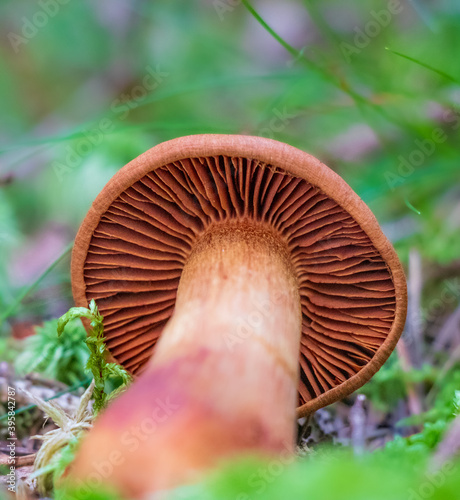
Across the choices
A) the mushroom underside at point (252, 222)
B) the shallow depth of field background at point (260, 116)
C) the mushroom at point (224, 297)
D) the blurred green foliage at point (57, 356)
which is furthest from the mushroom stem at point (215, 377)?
the blurred green foliage at point (57, 356)

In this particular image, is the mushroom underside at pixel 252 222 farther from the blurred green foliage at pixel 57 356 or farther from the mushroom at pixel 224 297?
the blurred green foliage at pixel 57 356

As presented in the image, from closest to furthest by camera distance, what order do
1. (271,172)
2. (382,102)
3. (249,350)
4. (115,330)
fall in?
1. (249,350)
2. (271,172)
3. (115,330)
4. (382,102)

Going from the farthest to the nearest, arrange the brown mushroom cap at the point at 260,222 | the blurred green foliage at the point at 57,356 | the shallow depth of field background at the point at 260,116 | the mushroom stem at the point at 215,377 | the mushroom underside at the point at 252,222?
the shallow depth of field background at the point at 260,116, the blurred green foliage at the point at 57,356, the mushroom underside at the point at 252,222, the brown mushroom cap at the point at 260,222, the mushroom stem at the point at 215,377

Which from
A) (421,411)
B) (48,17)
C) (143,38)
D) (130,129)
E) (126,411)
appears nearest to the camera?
(126,411)

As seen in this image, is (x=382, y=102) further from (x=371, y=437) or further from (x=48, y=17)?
(x=48, y=17)

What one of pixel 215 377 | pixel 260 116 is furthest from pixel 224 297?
pixel 260 116

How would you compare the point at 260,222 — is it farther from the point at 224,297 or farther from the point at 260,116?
the point at 260,116

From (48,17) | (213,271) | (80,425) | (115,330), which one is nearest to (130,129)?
(115,330)
